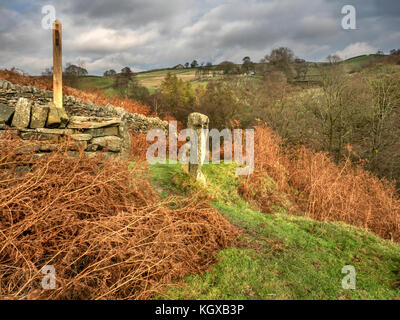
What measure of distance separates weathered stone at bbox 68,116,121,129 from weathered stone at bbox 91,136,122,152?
26cm

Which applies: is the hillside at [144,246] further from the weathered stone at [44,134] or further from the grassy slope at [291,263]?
the weathered stone at [44,134]

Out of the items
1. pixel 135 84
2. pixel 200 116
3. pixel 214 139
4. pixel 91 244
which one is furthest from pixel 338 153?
pixel 135 84

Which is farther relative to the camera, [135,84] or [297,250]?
[135,84]

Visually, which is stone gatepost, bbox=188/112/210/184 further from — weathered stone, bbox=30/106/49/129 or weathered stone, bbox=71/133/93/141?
weathered stone, bbox=30/106/49/129

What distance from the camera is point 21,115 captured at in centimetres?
416

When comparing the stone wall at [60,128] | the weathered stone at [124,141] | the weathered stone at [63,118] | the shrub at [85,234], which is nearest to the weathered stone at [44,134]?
the stone wall at [60,128]

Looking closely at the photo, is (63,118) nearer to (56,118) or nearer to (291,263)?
(56,118)

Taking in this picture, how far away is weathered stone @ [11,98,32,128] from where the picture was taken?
4.14 meters

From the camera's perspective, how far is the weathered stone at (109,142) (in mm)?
4783

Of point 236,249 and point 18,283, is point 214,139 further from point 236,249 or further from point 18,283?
point 18,283

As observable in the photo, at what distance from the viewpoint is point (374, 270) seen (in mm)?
4062

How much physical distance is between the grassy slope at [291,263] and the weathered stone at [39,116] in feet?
9.07

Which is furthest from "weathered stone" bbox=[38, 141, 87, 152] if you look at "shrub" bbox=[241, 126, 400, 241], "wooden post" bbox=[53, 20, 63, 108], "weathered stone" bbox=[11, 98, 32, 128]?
"shrub" bbox=[241, 126, 400, 241]
